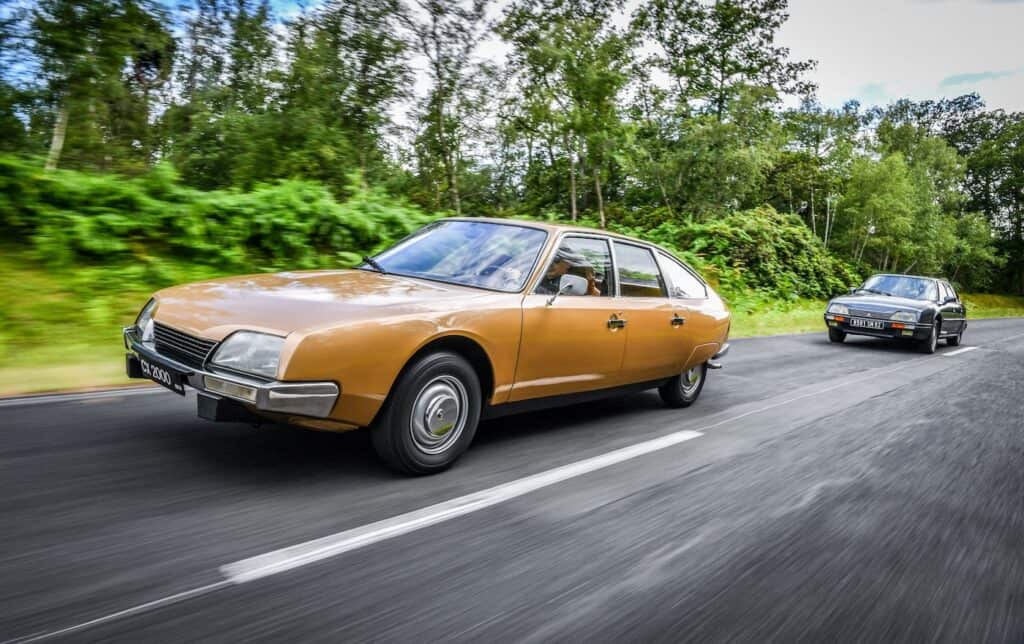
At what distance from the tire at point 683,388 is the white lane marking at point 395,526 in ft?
5.59

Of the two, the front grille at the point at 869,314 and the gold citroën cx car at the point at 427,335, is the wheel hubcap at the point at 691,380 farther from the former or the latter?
the front grille at the point at 869,314

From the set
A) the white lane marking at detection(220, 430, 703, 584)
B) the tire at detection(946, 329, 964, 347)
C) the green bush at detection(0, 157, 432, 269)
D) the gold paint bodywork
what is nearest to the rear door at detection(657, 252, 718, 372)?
A: the gold paint bodywork

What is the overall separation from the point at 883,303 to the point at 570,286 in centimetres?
1115

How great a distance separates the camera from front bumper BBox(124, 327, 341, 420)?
3062 millimetres

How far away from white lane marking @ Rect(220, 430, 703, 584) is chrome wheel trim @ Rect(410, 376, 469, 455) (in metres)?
0.39

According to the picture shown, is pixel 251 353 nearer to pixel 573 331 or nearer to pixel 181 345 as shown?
pixel 181 345

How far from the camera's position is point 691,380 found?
6.25 meters

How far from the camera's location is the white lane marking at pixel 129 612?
2.02 meters

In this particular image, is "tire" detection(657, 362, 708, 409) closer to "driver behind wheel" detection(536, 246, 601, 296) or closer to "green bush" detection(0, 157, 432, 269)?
"driver behind wheel" detection(536, 246, 601, 296)

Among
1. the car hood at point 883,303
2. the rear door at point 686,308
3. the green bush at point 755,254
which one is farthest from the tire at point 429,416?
the green bush at point 755,254

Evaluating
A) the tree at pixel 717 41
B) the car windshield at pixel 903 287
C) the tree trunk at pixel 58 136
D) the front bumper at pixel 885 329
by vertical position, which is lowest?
the front bumper at pixel 885 329

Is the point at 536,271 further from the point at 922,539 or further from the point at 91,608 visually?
the point at 91,608

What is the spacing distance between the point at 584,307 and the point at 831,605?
2460 millimetres

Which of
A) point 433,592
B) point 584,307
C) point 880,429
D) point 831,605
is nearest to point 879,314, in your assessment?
point 880,429
